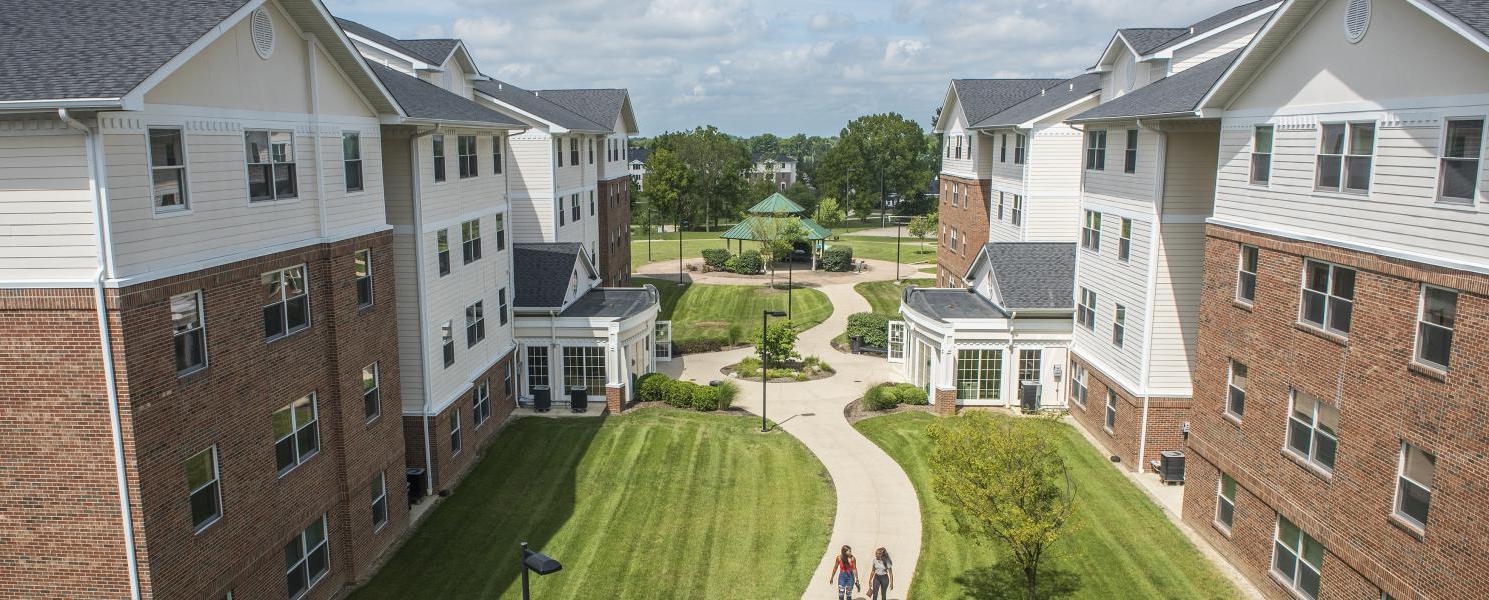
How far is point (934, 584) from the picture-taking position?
19.0m

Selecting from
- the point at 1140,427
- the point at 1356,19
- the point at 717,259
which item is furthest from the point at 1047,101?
the point at 717,259

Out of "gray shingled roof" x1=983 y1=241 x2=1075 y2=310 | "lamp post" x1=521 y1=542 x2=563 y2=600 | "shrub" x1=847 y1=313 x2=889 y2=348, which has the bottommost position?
"shrub" x1=847 y1=313 x2=889 y2=348

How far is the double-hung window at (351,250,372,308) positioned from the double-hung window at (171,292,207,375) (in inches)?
199

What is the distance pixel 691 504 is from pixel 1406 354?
1538 centimetres

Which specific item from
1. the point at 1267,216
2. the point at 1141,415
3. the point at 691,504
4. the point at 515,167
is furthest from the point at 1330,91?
the point at 515,167

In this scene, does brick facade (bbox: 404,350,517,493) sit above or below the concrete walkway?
above

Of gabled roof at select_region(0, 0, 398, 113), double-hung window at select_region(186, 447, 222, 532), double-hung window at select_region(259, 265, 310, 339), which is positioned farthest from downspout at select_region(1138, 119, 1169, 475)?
double-hung window at select_region(186, 447, 222, 532)

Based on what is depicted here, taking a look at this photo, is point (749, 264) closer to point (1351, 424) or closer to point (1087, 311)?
point (1087, 311)

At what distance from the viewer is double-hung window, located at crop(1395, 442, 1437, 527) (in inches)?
532

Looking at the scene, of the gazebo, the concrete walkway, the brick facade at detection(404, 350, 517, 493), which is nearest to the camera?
the concrete walkway

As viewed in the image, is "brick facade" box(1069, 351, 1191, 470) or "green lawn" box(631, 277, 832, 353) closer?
"brick facade" box(1069, 351, 1191, 470)

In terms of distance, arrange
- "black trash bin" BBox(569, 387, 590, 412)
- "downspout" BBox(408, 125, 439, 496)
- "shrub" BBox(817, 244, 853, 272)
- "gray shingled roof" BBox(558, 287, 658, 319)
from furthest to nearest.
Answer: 1. "shrub" BBox(817, 244, 853, 272)
2. "gray shingled roof" BBox(558, 287, 658, 319)
3. "black trash bin" BBox(569, 387, 590, 412)
4. "downspout" BBox(408, 125, 439, 496)

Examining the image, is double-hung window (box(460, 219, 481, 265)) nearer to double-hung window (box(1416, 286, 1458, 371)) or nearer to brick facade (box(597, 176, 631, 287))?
brick facade (box(597, 176, 631, 287))

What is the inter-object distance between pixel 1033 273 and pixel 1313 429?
15559 millimetres
